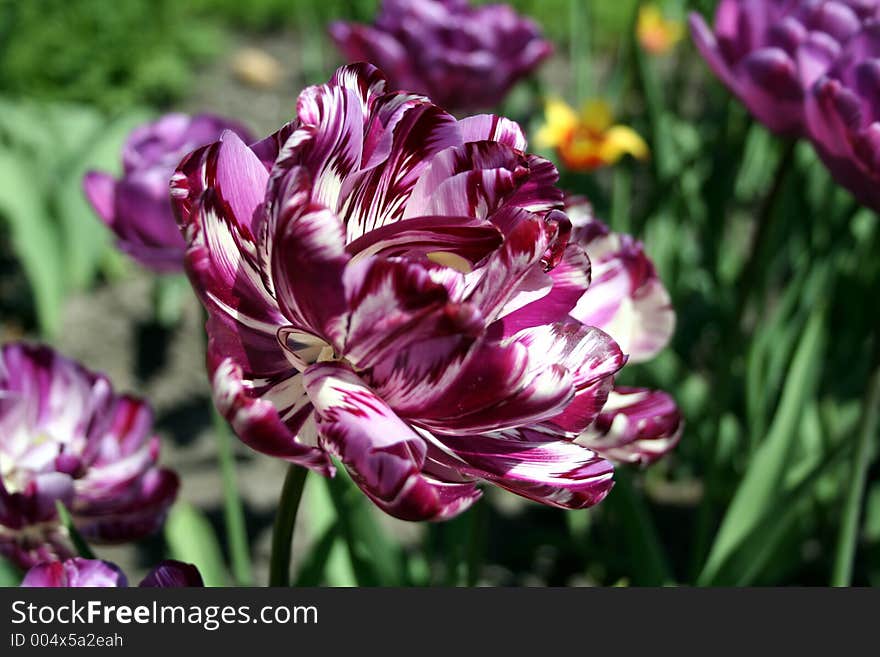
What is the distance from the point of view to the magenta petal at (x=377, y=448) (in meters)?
0.39

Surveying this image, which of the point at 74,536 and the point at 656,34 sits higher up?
the point at 656,34

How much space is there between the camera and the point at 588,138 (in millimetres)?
1399

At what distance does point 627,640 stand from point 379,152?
0.28m

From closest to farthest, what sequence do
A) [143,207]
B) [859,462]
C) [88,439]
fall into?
[88,439]
[859,462]
[143,207]

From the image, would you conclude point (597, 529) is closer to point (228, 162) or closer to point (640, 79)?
point (640, 79)

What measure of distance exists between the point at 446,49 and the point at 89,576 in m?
1.00

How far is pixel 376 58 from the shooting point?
1.29m

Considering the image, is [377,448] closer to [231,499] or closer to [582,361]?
[582,361]

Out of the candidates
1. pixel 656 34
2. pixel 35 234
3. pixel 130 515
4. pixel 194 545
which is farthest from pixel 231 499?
pixel 656 34

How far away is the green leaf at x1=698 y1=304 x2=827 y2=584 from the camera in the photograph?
0.97m

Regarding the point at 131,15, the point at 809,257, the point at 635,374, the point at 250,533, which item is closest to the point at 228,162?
the point at 635,374

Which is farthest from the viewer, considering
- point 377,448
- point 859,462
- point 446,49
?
point 446,49

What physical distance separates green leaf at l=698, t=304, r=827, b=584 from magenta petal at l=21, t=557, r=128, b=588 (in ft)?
2.09

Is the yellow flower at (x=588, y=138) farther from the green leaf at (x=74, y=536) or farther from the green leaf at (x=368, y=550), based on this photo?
the green leaf at (x=74, y=536)
